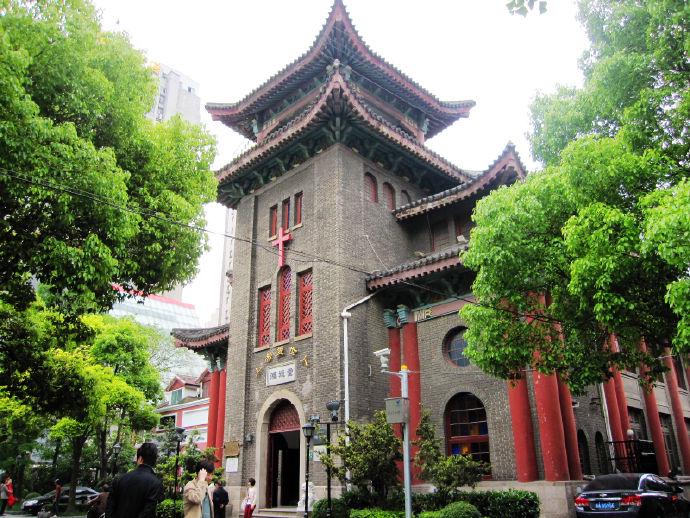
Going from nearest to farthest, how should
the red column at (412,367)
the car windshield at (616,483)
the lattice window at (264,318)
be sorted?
the car windshield at (616,483), the red column at (412,367), the lattice window at (264,318)

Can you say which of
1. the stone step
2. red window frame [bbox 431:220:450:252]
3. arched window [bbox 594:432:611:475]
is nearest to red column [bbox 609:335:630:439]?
arched window [bbox 594:432:611:475]

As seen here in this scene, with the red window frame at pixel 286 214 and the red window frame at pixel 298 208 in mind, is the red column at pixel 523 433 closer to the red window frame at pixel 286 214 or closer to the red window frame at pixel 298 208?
the red window frame at pixel 298 208

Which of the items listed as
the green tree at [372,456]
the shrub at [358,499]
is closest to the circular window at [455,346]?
the green tree at [372,456]

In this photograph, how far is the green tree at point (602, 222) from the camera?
8438 mm

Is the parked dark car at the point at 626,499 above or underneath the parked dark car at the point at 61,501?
above

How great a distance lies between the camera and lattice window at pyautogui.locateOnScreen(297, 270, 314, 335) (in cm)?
1764

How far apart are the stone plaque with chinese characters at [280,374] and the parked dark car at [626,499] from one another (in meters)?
8.71

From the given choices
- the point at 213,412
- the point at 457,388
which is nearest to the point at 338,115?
the point at 457,388

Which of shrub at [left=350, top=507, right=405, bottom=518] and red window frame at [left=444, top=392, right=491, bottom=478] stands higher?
red window frame at [left=444, top=392, right=491, bottom=478]

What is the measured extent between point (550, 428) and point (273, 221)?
37.5 feet

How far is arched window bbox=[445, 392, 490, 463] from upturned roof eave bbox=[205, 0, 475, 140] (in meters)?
→ 12.2

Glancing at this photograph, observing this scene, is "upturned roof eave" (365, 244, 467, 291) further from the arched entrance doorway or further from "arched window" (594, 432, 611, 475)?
"arched window" (594, 432, 611, 475)

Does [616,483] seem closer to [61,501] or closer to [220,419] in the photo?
[220,419]

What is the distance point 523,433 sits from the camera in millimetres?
13633
